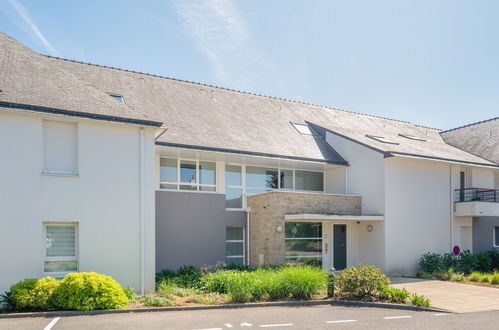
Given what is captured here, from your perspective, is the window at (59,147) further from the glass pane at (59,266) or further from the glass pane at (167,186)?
the glass pane at (167,186)

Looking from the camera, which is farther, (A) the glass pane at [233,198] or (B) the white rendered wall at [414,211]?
(B) the white rendered wall at [414,211]

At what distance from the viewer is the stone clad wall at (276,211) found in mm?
16109

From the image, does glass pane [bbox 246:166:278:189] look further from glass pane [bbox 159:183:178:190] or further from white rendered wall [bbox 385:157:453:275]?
white rendered wall [bbox 385:157:453:275]

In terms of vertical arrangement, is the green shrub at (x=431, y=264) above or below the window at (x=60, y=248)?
below

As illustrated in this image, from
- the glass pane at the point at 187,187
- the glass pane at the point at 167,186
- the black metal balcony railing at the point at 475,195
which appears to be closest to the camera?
the glass pane at the point at 167,186

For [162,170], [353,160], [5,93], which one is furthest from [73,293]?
[353,160]

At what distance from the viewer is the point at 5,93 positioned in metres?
11.0

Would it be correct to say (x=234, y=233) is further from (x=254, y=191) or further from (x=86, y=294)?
(x=86, y=294)

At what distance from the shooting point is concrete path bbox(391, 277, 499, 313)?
452 inches

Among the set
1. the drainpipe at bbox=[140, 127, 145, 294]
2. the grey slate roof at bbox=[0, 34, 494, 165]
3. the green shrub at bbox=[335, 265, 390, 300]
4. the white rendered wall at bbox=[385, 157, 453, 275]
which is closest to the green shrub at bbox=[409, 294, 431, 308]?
the green shrub at bbox=[335, 265, 390, 300]

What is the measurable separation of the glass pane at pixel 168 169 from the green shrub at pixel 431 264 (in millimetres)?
10568

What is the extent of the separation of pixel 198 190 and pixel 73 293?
24.8 feet

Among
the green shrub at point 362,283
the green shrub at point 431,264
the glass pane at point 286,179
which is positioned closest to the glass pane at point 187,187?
the glass pane at point 286,179

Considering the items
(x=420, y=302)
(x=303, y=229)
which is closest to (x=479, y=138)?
(x=303, y=229)
